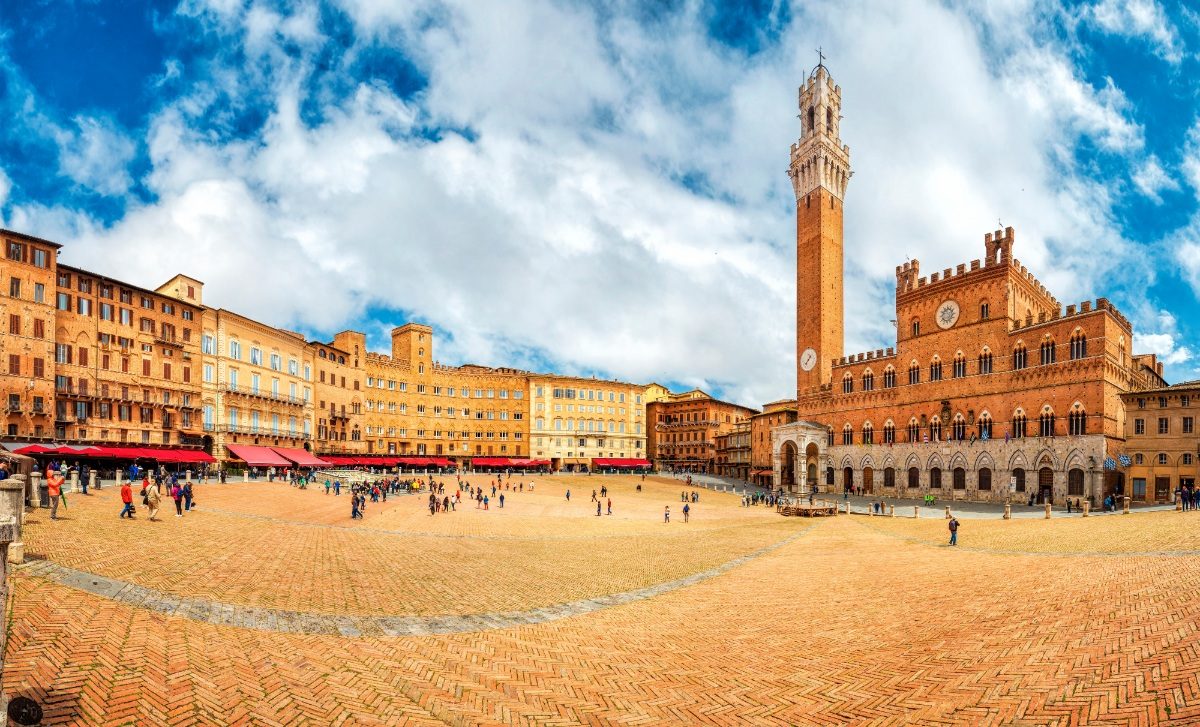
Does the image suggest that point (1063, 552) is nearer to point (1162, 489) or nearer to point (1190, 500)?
point (1190, 500)

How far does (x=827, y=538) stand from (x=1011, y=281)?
33.3 m

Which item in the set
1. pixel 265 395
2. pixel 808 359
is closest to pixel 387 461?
pixel 265 395

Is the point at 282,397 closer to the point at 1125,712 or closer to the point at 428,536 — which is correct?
the point at 428,536

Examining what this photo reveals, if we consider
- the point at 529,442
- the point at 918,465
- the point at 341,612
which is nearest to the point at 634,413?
the point at 529,442

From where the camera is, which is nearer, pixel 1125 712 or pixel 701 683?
pixel 1125 712

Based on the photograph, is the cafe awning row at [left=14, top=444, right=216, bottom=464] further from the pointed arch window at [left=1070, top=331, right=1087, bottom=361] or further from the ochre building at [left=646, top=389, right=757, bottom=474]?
the pointed arch window at [left=1070, top=331, right=1087, bottom=361]

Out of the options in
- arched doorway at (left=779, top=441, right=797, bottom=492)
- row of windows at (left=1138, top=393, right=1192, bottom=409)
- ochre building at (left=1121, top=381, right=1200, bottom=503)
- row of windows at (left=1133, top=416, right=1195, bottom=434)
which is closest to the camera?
ochre building at (left=1121, top=381, right=1200, bottom=503)

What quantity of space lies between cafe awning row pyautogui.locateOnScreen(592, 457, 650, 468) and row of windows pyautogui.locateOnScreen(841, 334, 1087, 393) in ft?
109

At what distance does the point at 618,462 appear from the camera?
84062mm

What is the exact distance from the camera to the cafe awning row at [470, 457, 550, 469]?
7669cm

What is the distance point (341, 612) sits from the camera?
1284cm

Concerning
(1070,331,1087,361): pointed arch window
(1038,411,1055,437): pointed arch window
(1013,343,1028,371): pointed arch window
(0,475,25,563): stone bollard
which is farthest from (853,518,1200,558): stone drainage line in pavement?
(1013,343,1028,371): pointed arch window

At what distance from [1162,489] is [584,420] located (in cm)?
5932

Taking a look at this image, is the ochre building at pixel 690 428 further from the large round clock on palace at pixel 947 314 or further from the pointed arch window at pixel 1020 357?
the pointed arch window at pixel 1020 357
